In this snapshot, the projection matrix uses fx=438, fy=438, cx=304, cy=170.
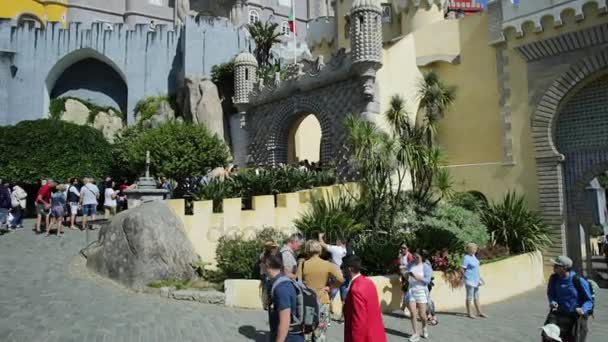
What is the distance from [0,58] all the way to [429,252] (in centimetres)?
2925

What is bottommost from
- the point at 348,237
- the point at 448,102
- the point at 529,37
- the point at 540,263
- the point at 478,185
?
the point at 540,263

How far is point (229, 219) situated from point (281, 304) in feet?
25.4

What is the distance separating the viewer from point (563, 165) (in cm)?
1405

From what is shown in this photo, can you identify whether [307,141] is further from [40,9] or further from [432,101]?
[40,9]

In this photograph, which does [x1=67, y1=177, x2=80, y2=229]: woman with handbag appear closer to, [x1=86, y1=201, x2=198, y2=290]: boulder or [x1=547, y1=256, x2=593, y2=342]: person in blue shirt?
[x1=86, y1=201, x2=198, y2=290]: boulder

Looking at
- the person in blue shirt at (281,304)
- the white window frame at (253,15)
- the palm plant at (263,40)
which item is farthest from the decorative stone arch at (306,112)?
the white window frame at (253,15)

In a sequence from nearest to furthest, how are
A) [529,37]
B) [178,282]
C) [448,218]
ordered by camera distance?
[178,282]
[448,218]
[529,37]

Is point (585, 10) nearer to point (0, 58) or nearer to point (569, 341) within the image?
point (569, 341)

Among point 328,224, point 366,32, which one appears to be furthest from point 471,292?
point 366,32

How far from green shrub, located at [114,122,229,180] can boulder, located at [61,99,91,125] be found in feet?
33.7

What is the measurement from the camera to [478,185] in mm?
15859

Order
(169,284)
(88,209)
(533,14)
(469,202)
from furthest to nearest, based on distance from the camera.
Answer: (469,202), (533,14), (88,209), (169,284)

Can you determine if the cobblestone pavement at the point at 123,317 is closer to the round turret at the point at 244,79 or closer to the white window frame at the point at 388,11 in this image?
the round turret at the point at 244,79

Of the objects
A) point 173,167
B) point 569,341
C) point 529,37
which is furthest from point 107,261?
point 529,37
